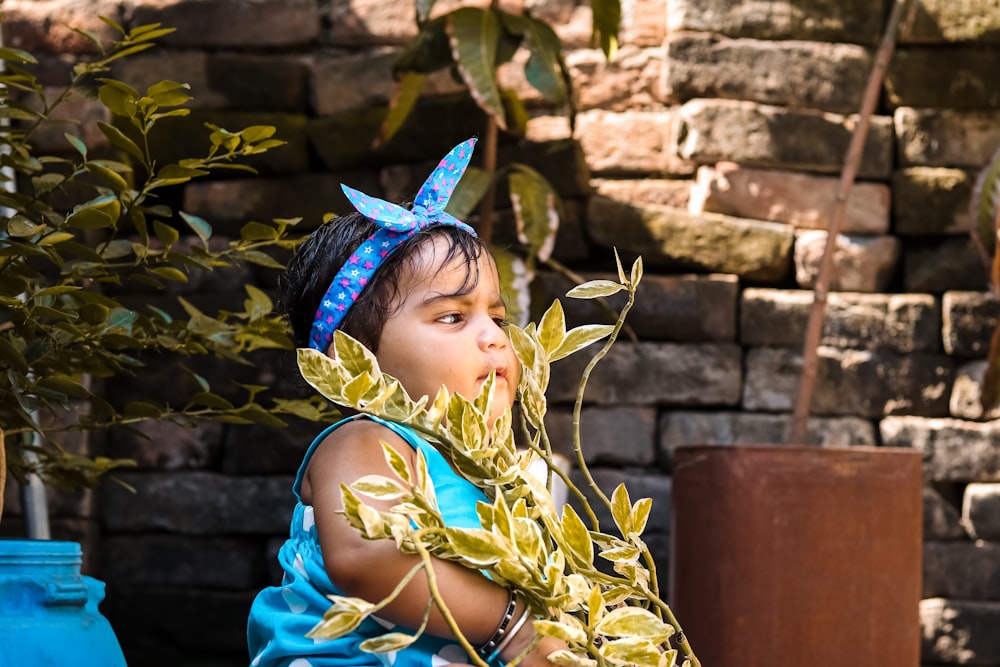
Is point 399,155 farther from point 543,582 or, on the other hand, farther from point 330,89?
point 543,582

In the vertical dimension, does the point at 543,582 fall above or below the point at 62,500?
above

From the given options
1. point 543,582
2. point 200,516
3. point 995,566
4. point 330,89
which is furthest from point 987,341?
point 543,582

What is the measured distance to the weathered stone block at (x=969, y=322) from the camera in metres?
3.21

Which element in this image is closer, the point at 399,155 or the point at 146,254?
the point at 146,254

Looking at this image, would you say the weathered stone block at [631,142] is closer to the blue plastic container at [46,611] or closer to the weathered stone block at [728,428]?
the weathered stone block at [728,428]

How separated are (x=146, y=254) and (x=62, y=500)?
158cm

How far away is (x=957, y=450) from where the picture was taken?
3186mm

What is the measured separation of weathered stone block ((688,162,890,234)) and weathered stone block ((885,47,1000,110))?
270mm

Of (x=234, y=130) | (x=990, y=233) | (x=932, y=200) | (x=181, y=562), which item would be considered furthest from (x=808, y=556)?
(x=234, y=130)

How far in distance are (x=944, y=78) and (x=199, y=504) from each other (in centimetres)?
236

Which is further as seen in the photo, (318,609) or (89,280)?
(89,280)

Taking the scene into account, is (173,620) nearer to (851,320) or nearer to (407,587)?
(851,320)

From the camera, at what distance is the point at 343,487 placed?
3.45 feet

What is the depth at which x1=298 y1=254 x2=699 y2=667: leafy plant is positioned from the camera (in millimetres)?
1054
